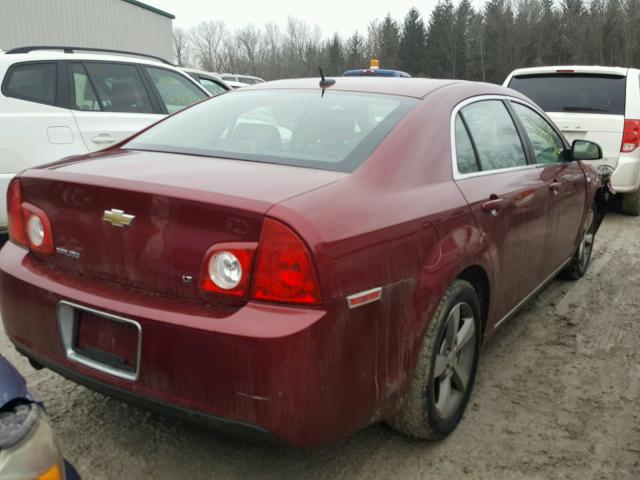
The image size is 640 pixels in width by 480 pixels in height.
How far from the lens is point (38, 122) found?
500 centimetres

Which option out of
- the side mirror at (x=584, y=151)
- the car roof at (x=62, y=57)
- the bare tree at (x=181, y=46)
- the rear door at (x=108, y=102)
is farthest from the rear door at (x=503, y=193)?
the bare tree at (x=181, y=46)

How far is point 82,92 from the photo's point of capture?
18.0ft

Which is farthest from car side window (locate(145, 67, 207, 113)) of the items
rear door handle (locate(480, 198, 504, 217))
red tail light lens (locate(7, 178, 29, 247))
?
rear door handle (locate(480, 198, 504, 217))

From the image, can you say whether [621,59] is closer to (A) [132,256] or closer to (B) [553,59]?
(B) [553,59]

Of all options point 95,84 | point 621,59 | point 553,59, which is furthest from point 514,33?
point 95,84

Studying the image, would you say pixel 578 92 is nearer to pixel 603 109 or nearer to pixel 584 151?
pixel 603 109

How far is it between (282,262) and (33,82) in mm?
4282

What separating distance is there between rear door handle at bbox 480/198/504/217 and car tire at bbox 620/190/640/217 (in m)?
5.47

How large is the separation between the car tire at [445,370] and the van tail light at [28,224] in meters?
A: 1.52

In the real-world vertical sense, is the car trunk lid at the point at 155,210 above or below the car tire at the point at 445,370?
above

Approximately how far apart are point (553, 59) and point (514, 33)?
4.85m

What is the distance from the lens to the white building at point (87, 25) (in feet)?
66.2

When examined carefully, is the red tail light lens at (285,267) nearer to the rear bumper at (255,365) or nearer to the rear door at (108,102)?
the rear bumper at (255,365)

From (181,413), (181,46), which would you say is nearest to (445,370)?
(181,413)
